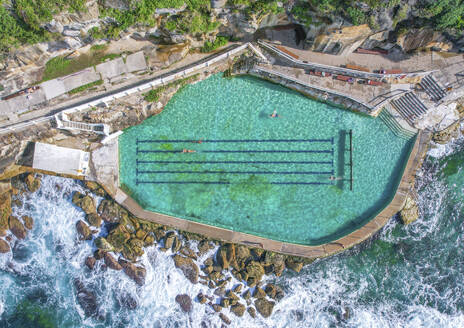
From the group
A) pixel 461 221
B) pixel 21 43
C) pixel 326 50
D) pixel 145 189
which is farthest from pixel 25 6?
pixel 461 221

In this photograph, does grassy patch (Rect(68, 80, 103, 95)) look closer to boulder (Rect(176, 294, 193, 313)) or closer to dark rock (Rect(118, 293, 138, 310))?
dark rock (Rect(118, 293, 138, 310))

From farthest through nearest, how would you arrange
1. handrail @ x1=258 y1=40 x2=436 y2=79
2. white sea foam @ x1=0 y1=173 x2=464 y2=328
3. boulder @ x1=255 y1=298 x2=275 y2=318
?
white sea foam @ x1=0 y1=173 x2=464 y2=328
boulder @ x1=255 y1=298 x2=275 y2=318
handrail @ x1=258 y1=40 x2=436 y2=79

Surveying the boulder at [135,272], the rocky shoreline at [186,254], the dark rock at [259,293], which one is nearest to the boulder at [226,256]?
the rocky shoreline at [186,254]

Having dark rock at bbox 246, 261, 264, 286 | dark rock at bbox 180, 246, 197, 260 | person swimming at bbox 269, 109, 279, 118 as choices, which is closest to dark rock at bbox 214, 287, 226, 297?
dark rock at bbox 246, 261, 264, 286

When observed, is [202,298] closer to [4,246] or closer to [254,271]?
[254,271]

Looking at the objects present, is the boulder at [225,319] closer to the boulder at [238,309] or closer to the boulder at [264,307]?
the boulder at [238,309]
